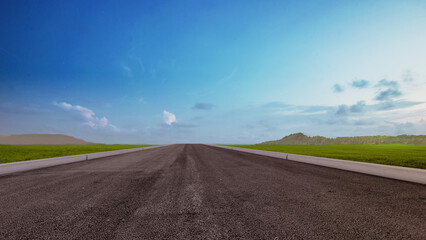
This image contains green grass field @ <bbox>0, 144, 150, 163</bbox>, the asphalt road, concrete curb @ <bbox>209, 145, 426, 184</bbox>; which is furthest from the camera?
green grass field @ <bbox>0, 144, 150, 163</bbox>

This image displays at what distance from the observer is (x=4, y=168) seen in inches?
313

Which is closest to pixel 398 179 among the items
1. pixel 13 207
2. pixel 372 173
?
pixel 372 173

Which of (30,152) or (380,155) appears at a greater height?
(30,152)

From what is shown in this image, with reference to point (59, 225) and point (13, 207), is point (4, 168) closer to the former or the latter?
point (13, 207)

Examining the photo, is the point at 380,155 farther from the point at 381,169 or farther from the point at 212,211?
the point at 212,211

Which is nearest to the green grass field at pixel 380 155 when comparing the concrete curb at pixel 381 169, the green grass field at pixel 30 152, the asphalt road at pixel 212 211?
the concrete curb at pixel 381 169

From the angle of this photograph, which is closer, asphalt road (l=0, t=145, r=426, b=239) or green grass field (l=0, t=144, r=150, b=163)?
asphalt road (l=0, t=145, r=426, b=239)

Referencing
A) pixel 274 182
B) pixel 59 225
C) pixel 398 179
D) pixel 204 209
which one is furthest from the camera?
pixel 398 179

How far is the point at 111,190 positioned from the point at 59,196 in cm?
110

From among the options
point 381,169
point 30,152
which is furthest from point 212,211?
Result: point 30,152

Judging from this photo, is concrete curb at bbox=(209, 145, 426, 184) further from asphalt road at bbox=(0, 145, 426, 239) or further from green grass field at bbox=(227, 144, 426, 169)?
green grass field at bbox=(227, 144, 426, 169)

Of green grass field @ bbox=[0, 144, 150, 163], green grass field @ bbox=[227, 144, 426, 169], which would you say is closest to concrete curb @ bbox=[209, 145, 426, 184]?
green grass field @ bbox=[227, 144, 426, 169]

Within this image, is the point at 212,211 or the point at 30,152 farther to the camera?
the point at 30,152

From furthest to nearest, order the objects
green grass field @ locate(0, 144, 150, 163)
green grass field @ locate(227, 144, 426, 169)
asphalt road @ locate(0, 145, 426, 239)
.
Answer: green grass field @ locate(0, 144, 150, 163)
green grass field @ locate(227, 144, 426, 169)
asphalt road @ locate(0, 145, 426, 239)
